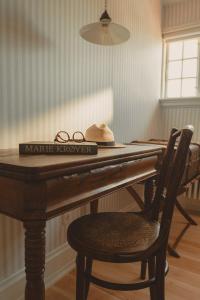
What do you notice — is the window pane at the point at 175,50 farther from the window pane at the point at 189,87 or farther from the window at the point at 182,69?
the window pane at the point at 189,87

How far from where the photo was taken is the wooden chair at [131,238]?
3.05 feet

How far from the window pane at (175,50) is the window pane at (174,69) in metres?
0.07

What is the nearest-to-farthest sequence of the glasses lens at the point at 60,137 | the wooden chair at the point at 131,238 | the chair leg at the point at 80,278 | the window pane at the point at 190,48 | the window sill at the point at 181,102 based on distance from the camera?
the wooden chair at the point at 131,238 < the chair leg at the point at 80,278 < the glasses lens at the point at 60,137 < the window sill at the point at 181,102 < the window pane at the point at 190,48

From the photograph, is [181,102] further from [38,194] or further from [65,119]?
[38,194]

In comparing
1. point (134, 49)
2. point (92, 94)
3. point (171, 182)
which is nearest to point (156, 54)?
point (134, 49)

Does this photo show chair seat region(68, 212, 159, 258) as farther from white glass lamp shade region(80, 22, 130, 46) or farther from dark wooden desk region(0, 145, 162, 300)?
white glass lamp shade region(80, 22, 130, 46)

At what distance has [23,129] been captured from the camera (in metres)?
1.31

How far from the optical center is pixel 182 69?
2.95 m

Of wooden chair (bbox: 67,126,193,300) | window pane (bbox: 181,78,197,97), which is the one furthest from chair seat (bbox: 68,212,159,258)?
window pane (bbox: 181,78,197,97)

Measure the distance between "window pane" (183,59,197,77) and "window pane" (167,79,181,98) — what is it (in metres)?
0.12

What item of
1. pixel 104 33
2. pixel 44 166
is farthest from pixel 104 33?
pixel 44 166

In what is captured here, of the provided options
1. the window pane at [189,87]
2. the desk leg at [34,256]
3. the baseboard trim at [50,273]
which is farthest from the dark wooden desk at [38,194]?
the window pane at [189,87]

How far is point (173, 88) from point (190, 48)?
0.47 metres

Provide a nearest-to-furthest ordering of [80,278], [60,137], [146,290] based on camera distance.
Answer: [80,278] < [60,137] < [146,290]
